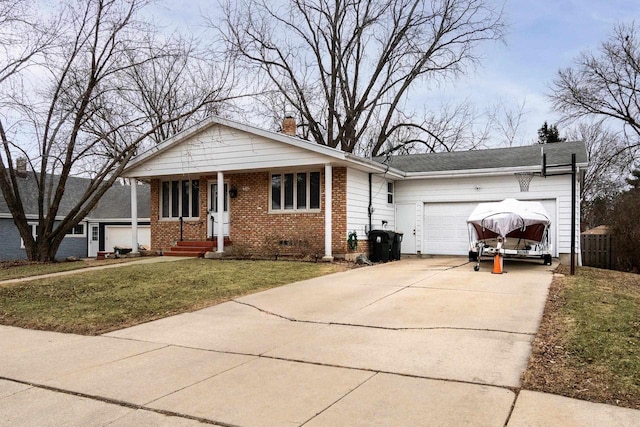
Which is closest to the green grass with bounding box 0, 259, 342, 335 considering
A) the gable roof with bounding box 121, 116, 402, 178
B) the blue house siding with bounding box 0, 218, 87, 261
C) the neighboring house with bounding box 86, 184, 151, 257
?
the gable roof with bounding box 121, 116, 402, 178

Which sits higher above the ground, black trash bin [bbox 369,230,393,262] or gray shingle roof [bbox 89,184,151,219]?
gray shingle roof [bbox 89,184,151,219]

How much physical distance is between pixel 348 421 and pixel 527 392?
5.41 feet

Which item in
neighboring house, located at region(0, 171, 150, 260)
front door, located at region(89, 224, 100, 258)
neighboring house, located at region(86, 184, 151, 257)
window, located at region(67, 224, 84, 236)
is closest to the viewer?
neighboring house, located at region(0, 171, 150, 260)

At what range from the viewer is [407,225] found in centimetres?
1862

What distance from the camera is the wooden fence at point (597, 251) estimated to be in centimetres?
1911

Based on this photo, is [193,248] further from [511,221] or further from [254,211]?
[511,221]

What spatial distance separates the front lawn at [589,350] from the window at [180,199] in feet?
44.0

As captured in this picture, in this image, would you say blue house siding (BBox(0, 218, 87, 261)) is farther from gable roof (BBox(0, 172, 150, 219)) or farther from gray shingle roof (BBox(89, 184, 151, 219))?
gray shingle roof (BBox(89, 184, 151, 219))

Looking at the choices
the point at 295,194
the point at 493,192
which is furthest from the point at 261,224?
the point at 493,192

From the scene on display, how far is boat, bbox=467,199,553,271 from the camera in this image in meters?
12.6

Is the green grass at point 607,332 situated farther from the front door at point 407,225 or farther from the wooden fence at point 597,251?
the wooden fence at point 597,251

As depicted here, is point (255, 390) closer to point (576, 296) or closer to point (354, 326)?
point (354, 326)

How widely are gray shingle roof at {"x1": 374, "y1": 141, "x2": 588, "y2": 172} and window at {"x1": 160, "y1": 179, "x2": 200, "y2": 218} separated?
7.71 metres

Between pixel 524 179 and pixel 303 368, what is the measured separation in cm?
1366
